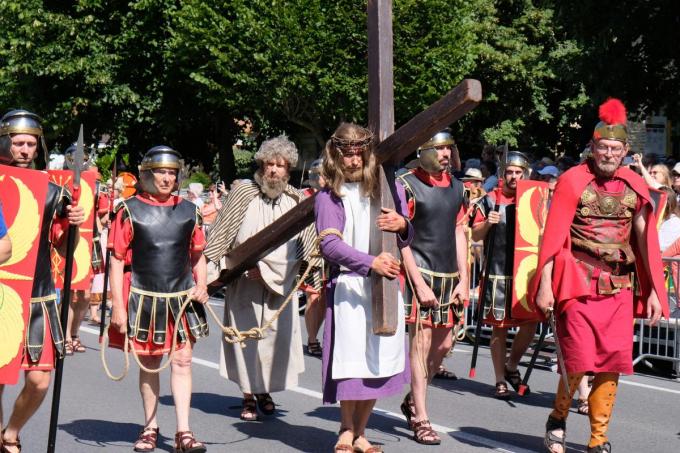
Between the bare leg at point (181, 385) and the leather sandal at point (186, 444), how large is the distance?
37mm

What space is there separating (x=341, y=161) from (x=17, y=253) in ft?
5.49

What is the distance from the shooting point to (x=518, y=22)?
114 ft

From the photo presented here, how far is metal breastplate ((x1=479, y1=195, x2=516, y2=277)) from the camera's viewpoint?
9.38 m

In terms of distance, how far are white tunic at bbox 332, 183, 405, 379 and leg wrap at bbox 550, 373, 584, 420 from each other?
1.14m

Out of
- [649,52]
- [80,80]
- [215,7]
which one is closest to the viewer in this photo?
[649,52]

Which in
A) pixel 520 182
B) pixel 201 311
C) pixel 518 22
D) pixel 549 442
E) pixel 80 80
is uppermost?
pixel 518 22

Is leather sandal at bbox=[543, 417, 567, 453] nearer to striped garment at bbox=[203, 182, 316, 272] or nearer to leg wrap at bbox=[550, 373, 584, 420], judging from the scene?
leg wrap at bbox=[550, 373, 584, 420]

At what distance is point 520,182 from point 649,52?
11514mm

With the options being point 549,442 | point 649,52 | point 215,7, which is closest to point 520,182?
point 549,442

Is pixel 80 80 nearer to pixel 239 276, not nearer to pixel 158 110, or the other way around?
pixel 158 110

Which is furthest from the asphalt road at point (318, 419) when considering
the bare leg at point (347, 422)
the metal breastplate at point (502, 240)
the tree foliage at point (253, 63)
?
the tree foliage at point (253, 63)

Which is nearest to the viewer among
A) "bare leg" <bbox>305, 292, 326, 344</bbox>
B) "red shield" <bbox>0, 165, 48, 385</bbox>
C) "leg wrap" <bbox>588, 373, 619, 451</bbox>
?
"red shield" <bbox>0, 165, 48, 385</bbox>

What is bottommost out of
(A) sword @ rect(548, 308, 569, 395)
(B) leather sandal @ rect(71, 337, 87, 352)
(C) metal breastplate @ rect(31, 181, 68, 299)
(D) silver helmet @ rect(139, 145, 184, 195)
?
(B) leather sandal @ rect(71, 337, 87, 352)

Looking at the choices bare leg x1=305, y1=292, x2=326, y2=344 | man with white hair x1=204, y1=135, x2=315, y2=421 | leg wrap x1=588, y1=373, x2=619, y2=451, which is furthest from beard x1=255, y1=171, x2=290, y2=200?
bare leg x1=305, y1=292, x2=326, y2=344
